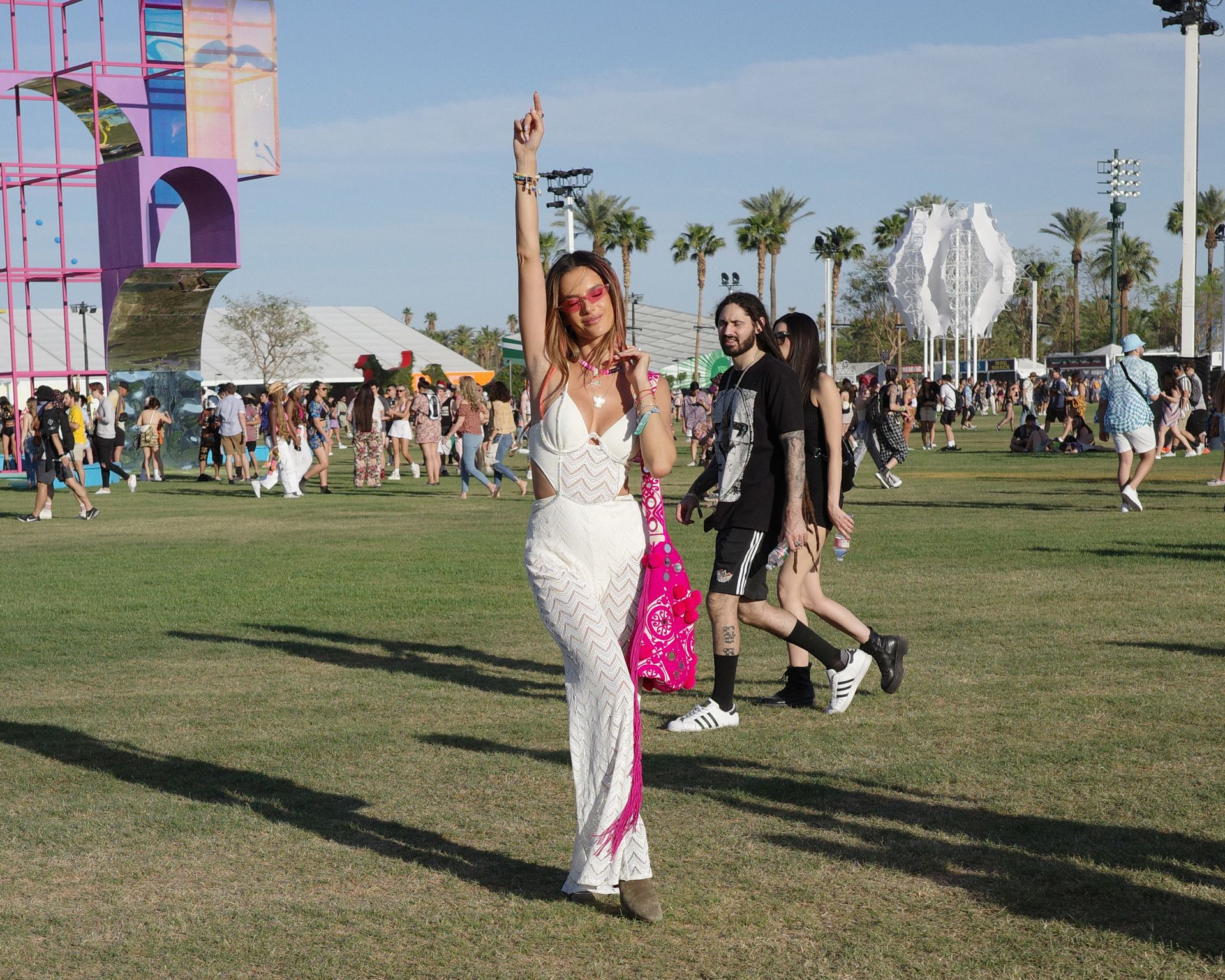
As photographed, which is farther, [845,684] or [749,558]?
[845,684]

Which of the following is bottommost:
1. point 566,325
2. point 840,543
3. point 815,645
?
point 815,645

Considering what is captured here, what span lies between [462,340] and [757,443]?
4845 inches

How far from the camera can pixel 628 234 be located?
278 feet

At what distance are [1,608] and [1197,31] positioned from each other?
30.9m

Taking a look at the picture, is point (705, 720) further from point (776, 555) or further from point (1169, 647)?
point (1169, 647)

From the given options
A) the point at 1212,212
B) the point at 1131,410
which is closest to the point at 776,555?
the point at 1131,410

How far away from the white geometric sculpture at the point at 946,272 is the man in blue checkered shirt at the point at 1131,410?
193ft

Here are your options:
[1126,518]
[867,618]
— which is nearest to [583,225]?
[1126,518]

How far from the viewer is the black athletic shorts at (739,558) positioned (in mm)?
6188

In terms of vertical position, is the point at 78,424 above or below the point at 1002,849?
above

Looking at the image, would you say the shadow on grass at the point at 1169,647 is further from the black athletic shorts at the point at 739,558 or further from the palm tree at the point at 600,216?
the palm tree at the point at 600,216

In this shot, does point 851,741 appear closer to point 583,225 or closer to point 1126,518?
point 1126,518

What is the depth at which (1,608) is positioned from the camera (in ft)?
34.4

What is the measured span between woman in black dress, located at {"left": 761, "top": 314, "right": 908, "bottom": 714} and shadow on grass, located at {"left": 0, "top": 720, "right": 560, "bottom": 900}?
97.4 inches
